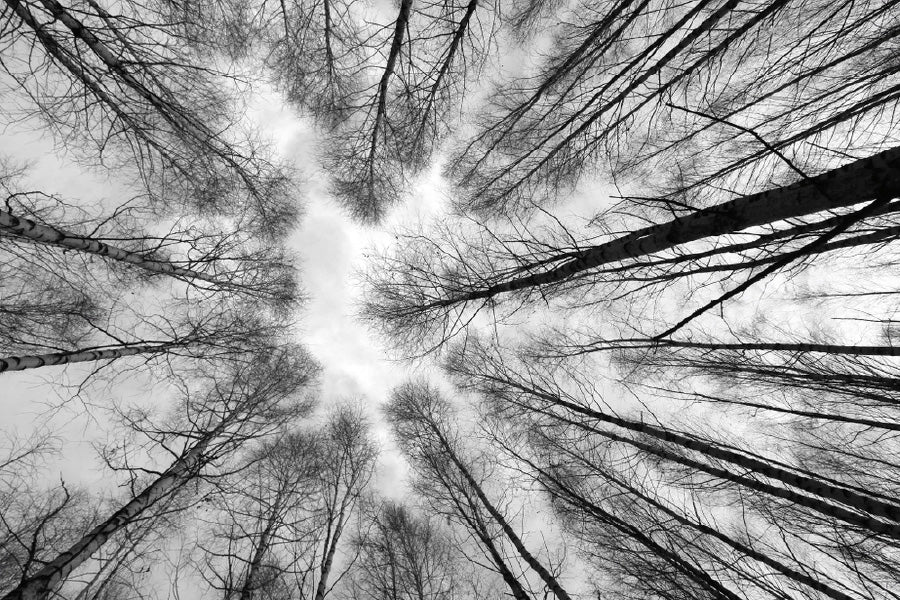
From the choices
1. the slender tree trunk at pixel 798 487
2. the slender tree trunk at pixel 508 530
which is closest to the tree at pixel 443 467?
the slender tree trunk at pixel 508 530

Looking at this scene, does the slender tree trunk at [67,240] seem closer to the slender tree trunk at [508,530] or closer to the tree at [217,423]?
the tree at [217,423]

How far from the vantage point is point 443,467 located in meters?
7.46

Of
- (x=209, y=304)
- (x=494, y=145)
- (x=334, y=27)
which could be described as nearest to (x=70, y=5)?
(x=334, y=27)

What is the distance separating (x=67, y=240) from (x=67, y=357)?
1.51m

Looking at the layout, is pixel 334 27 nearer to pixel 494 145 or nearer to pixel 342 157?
pixel 342 157

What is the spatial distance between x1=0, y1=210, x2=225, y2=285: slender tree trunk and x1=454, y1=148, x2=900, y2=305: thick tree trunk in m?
5.12

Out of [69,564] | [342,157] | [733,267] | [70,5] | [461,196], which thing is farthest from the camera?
[461,196]

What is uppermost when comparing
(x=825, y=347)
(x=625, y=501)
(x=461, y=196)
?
(x=461, y=196)

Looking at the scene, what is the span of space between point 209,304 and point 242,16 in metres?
4.77

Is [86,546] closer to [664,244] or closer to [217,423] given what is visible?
[217,423]

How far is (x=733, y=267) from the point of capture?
341 cm

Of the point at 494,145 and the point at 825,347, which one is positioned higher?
the point at 494,145

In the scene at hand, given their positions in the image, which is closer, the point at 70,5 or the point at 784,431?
the point at 70,5

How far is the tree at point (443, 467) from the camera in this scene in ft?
17.0
